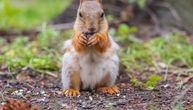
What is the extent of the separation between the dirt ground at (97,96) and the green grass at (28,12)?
318cm

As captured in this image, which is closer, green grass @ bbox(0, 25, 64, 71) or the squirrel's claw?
the squirrel's claw

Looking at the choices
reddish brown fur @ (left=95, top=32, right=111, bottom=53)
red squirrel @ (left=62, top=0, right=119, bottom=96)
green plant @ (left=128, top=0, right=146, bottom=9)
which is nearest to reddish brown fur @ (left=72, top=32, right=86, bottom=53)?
red squirrel @ (left=62, top=0, right=119, bottom=96)

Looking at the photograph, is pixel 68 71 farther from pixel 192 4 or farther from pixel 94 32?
pixel 192 4

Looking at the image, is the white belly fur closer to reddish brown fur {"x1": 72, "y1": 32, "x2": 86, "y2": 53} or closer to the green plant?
reddish brown fur {"x1": 72, "y1": 32, "x2": 86, "y2": 53}

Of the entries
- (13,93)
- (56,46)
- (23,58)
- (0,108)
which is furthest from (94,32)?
(56,46)

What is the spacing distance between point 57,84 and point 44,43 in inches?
68.0

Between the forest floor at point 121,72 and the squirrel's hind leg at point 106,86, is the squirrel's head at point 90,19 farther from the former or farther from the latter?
the forest floor at point 121,72

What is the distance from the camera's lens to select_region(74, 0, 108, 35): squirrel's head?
515cm

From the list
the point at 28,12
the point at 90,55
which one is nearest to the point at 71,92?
the point at 90,55

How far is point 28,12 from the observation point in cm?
1169

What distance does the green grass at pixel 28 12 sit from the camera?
9406 millimetres

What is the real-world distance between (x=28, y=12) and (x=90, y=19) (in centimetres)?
670

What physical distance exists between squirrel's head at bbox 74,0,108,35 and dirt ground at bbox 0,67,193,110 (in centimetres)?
61

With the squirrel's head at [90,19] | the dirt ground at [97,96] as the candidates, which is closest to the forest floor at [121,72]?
the dirt ground at [97,96]
